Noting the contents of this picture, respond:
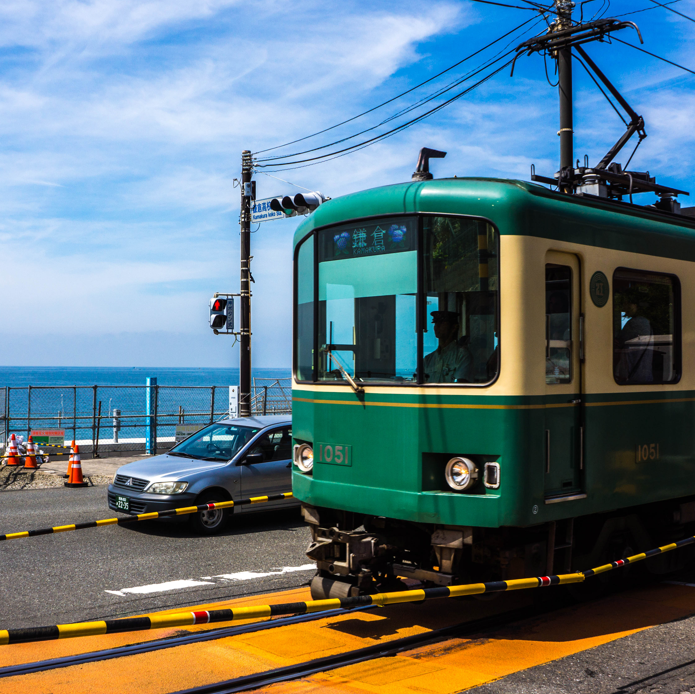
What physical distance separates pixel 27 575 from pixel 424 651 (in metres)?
4.53

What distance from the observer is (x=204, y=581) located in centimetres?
784

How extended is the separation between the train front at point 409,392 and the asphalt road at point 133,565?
75.6 inches

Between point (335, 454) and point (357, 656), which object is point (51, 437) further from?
point (357, 656)

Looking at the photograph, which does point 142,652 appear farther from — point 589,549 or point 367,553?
point 589,549

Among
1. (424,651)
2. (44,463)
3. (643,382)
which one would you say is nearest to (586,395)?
(643,382)

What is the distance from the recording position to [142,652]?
5.49m

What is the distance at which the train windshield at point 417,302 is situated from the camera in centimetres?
567

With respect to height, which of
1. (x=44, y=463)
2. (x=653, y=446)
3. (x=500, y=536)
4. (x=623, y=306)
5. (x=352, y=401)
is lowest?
(x=44, y=463)

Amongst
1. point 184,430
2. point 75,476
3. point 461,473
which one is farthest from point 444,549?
point 184,430

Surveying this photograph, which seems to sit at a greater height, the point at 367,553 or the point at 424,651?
the point at 367,553

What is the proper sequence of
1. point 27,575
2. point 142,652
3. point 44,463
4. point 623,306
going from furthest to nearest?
1. point 44,463
2. point 27,575
3. point 623,306
4. point 142,652

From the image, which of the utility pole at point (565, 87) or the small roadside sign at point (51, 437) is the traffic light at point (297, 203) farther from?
the small roadside sign at point (51, 437)

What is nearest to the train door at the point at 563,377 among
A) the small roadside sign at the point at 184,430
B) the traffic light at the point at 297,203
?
the traffic light at the point at 297,203

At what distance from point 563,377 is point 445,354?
93 centimetres
